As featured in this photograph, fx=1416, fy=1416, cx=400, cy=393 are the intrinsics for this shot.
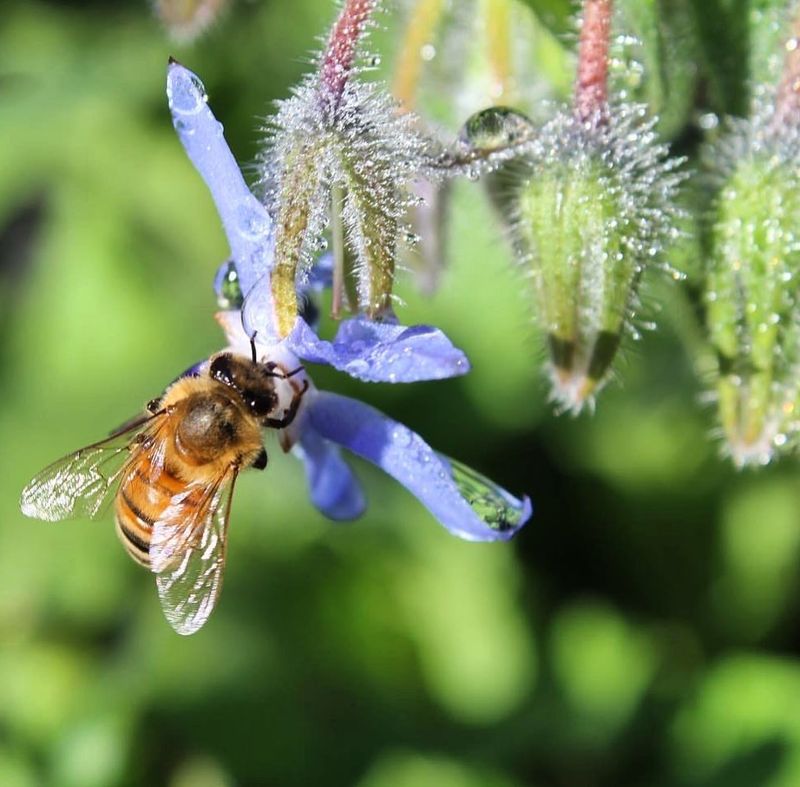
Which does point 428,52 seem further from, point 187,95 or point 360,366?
point 360,366

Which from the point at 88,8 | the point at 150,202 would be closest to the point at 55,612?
the point at 150,202

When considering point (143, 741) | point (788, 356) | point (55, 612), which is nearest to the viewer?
point (788, 356)

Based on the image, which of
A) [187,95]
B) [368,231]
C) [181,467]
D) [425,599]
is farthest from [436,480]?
[425,599]

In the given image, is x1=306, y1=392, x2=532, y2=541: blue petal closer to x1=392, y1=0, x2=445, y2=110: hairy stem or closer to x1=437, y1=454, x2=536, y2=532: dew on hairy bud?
x1=437, y1=454, x2=536, y2=532: dew on hairy bud

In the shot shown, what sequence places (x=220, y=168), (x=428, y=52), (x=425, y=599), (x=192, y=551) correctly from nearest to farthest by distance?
(x=220, y=168) → (x=192, y=551) → (x=428, y=52) → (x=425, y=599)

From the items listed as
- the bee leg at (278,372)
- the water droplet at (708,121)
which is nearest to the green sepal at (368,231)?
the bee leg at (278,372)

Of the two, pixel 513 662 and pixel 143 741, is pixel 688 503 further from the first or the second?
pixel 143 741
